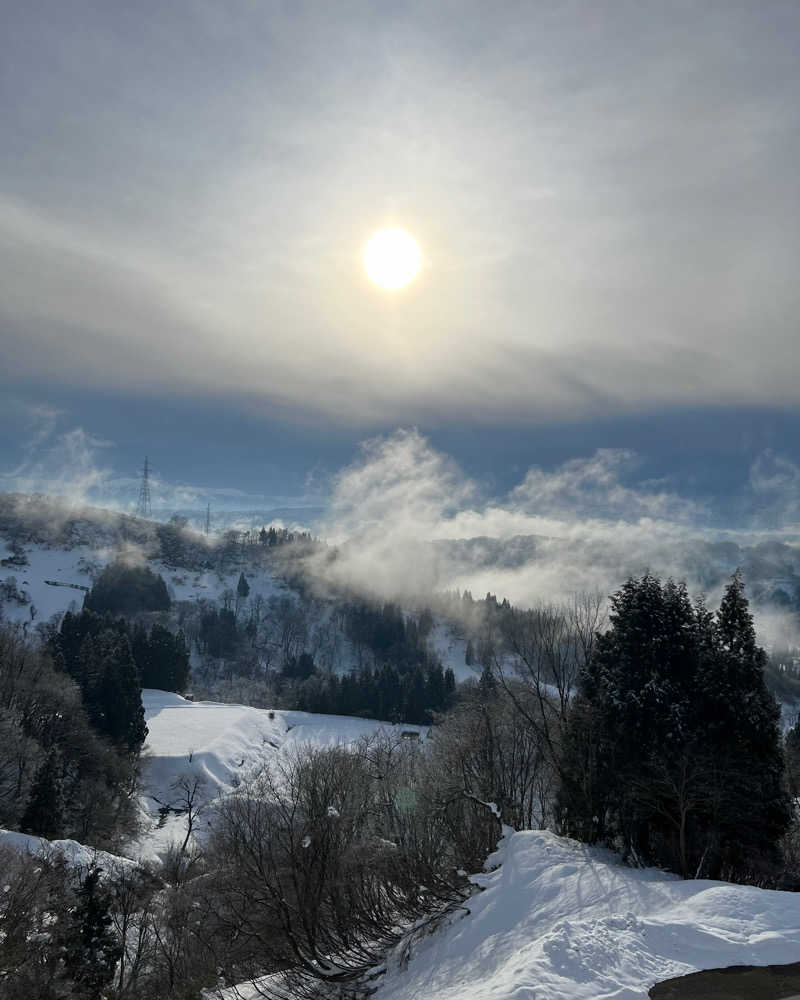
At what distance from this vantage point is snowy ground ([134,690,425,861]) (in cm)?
4591

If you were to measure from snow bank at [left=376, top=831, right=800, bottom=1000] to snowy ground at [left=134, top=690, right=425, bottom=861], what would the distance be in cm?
2964

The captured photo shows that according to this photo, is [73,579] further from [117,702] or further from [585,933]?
[585,933]

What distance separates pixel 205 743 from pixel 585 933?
179 ft

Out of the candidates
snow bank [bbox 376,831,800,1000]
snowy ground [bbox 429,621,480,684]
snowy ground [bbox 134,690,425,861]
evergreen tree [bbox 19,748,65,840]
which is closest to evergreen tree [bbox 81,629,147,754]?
snowy ground [bbox 134,690,425,861]

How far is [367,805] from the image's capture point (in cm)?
3094

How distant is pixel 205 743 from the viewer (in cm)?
5828

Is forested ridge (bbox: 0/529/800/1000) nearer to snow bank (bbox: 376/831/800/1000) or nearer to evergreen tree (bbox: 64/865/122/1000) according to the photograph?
evergreen tree (bbox: 64/865/122/1000)

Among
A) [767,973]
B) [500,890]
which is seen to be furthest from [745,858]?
[767,973]

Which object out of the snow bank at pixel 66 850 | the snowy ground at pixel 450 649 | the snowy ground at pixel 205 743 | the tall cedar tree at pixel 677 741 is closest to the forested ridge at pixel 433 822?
the tall cedar tree at pixel 677 741

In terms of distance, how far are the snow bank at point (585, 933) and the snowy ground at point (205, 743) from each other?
97.2 ft

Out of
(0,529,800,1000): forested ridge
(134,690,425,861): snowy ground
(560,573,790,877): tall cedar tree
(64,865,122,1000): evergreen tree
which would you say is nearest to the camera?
(560,573,790,877): tall cedar tree

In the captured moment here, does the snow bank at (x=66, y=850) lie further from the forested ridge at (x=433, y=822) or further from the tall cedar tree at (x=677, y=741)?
the tall cedar tree at (x=677, y=741)

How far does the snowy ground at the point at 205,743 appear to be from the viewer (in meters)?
45.9

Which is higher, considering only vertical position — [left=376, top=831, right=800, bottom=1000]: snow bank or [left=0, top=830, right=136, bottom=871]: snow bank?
[left=376, top=831, right=800, bottom=1000]: snow bank
